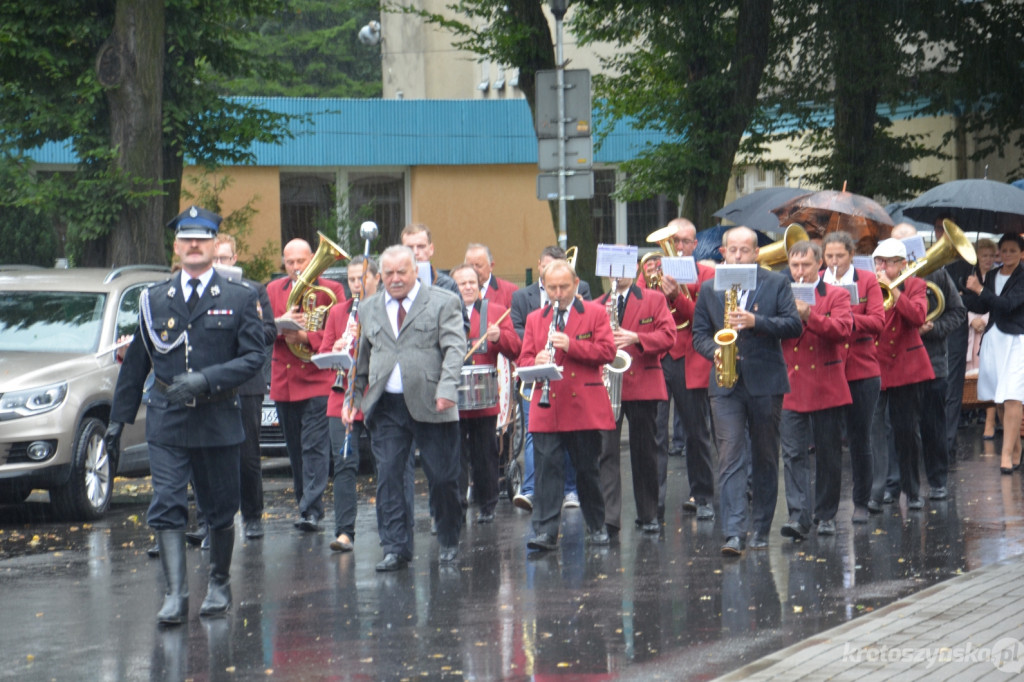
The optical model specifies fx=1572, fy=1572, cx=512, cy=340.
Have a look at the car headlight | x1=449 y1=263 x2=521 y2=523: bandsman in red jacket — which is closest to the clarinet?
x1=449 y1=263 x2=521 y2=523: bandsman in red jacket

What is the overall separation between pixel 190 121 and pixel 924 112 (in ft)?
42.0

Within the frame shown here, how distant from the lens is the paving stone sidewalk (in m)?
6.51

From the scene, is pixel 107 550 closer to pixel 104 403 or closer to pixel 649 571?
pixel 104 403

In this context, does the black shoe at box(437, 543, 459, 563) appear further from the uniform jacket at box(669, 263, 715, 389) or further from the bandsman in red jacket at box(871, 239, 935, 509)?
the bandsman in red jacket at box(871, 239, 935, 509)

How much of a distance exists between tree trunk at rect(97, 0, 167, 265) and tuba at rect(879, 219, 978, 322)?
27.8ft

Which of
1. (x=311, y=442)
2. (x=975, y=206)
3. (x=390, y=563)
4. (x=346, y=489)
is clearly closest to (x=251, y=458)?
(x=311, y=442)

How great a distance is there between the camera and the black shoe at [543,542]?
32.6 feet

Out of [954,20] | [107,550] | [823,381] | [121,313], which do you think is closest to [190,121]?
[121,313]

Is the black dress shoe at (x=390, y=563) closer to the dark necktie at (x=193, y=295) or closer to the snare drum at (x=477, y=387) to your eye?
the snare drum at (x=477, y=387)

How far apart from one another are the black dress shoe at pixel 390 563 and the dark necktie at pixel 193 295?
7.05 feet

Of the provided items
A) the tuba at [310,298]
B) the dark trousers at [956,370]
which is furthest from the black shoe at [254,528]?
the dark trousers at [956,370]

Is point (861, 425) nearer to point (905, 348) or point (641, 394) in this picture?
point (905, 348)

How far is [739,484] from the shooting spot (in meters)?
9.78

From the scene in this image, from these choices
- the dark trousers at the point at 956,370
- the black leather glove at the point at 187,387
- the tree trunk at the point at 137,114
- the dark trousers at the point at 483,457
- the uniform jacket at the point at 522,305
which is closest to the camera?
the black leather glove at the point at 187,387
